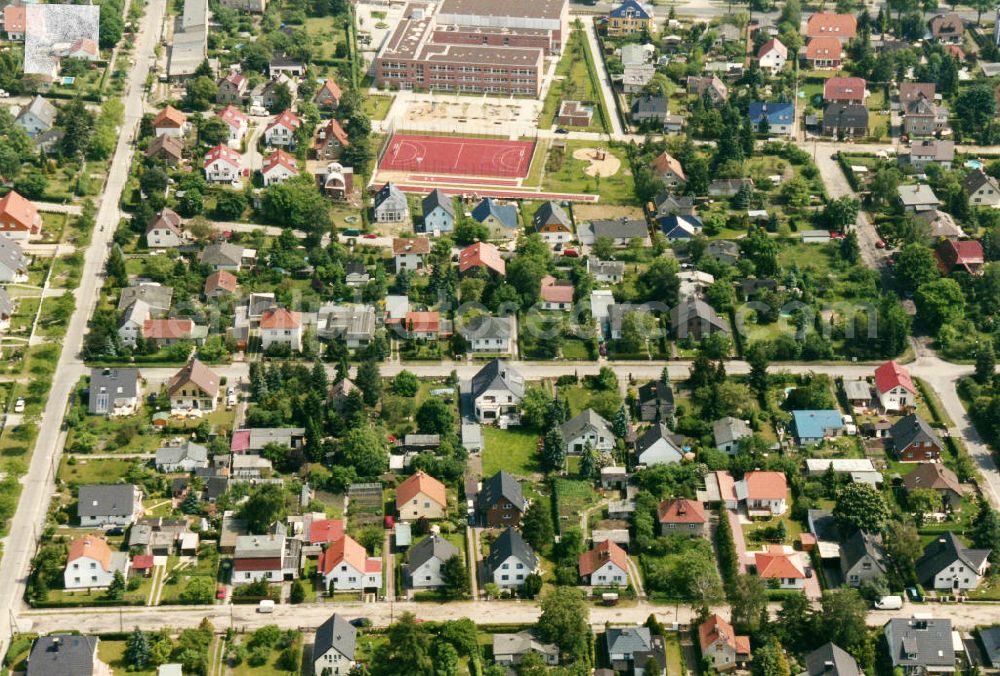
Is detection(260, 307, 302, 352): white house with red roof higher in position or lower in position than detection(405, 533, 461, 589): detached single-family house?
higher

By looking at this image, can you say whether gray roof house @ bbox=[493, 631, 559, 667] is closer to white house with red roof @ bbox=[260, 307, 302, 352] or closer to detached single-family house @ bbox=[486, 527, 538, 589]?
detached single-family house @ bbox=[486, 527, 538, 589]

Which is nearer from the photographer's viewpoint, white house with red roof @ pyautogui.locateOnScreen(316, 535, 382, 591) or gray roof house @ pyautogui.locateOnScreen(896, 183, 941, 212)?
white house with red roof @ pyautogui.locateOnScreen(316, 535, 382, 591)

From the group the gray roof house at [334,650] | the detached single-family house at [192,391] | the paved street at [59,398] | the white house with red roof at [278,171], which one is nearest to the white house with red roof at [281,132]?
the white house with red roof at [278,171]

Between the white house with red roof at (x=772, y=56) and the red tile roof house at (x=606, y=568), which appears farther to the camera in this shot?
the white house with red roof at (x=772, y=56)

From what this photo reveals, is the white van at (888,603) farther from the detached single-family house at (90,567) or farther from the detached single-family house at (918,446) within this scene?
the detached single-family house at (90,567)

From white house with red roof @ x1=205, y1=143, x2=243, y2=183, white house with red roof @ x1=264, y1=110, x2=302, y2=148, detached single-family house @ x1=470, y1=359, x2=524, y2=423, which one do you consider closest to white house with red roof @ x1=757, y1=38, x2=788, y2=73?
white house with red roof @ x1=264, y1=110, x2=302, y2=148

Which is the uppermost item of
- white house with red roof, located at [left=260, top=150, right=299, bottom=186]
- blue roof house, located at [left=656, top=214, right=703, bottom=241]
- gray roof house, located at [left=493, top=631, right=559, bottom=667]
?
white house with red roof, located at [left=260, top=150, right=299, bottom=186]
